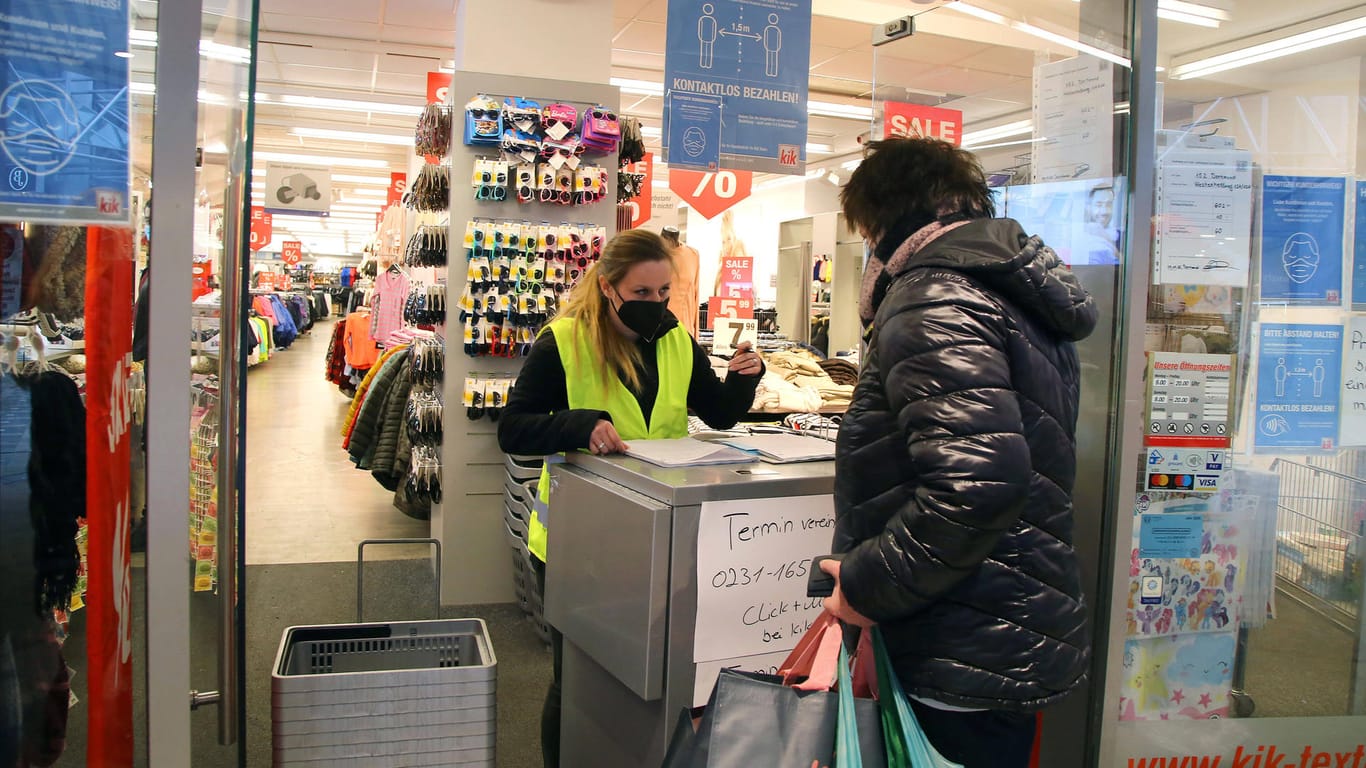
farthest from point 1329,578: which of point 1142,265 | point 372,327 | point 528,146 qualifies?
point 372,327

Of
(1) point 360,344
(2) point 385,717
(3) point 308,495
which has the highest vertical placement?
(1) point 360,344

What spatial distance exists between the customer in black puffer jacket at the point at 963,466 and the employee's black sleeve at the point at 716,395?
1.15m

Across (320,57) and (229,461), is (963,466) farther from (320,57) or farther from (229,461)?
(320,57)

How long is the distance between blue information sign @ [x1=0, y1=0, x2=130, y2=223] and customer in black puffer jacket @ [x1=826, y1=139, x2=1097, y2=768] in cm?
112

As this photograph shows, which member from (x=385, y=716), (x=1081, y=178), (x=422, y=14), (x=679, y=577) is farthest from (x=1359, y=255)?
(x=422, y=14)

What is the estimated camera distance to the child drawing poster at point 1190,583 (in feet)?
8.39

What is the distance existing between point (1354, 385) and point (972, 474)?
75.9 inches

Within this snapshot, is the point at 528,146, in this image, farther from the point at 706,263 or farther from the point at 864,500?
the point at 706,263

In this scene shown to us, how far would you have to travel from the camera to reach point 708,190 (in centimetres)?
703

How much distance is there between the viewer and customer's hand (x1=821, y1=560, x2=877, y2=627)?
155 centimetres

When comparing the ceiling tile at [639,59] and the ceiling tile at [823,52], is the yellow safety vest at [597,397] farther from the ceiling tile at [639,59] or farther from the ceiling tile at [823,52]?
the ceiling tile at [639,59]

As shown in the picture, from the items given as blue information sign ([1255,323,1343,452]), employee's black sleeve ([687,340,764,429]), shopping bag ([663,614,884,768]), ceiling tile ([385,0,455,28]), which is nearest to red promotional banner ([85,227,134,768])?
shopping bag ([663,614,884,768])

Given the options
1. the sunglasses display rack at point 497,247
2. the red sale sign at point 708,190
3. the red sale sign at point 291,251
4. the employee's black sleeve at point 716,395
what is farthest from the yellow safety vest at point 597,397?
the red sale sign at point 291,251

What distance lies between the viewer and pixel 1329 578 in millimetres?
2777
